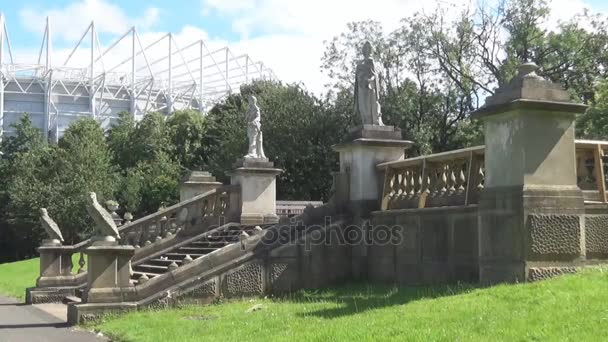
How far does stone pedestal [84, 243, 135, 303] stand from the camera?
13484 millimetres

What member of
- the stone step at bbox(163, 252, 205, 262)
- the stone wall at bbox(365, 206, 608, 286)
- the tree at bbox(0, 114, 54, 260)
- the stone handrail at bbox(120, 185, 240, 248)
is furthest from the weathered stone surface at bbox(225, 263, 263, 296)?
the tree at bbox(0, 114, 54, 260)

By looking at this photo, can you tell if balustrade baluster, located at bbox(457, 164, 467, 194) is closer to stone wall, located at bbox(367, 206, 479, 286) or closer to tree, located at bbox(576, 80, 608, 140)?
stone wall, located at bbox(367, 206, 479, 286)

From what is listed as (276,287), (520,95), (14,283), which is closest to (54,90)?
(14,283)

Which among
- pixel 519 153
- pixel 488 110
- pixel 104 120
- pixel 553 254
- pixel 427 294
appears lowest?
pixel 427 294

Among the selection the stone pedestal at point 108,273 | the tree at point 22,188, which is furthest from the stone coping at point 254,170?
the tree at point 22,188

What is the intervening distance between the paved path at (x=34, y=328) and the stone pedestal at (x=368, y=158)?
6315 millimetres

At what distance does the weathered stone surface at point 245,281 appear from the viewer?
1452 centimetres

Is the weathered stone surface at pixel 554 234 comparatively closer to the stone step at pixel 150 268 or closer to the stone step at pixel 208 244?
the stone step at pixel 208 244

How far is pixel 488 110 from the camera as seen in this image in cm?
1034

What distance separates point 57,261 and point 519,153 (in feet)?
47.2

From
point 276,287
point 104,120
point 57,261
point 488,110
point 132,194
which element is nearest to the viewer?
point 488,110

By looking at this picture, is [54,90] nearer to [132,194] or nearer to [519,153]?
[132,194]

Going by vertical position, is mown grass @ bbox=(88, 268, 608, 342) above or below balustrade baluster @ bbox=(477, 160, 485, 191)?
below

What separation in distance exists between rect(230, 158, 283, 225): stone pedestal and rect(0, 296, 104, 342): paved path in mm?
5796
